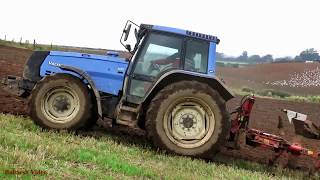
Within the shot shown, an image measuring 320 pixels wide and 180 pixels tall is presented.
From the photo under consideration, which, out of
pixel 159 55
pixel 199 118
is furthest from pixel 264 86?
pixel 199 118

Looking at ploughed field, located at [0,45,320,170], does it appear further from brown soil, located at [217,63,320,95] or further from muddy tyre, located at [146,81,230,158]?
muddy tyre, located at [146,81,230,158]

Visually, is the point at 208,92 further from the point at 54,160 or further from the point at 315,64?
the point at 315,64

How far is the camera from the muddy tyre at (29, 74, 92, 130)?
907 centimetres

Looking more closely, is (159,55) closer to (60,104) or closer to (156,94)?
(156,94)

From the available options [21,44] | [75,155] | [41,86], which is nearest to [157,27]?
[41,86]

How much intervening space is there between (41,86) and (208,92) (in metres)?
3.02

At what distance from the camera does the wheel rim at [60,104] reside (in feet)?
30.2

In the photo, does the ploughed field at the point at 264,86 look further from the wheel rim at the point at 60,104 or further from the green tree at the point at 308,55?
the green tree at the point at 308,55

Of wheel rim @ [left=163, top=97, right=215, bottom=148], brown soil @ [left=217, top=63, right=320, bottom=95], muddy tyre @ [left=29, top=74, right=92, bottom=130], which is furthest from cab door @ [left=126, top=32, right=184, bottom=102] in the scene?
brown soil @ [left=217, top=63, right=320, bottom=95]

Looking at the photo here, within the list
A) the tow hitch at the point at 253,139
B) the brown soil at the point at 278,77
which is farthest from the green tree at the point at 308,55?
the tow hitch at the point at 253,139

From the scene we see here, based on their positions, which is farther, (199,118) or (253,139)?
(253,139)

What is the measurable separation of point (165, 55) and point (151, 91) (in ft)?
2.55

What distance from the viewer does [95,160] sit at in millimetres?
6828

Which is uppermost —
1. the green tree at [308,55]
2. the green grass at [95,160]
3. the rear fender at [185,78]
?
the green tree at [308,55]
